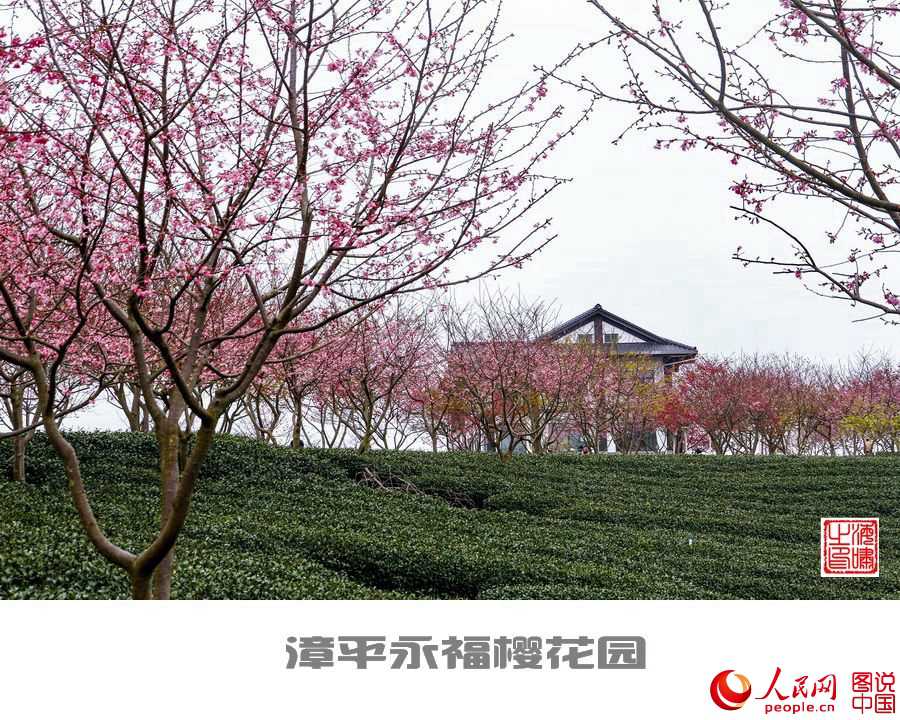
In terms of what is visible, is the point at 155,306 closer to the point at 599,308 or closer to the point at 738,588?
the point at 738,588

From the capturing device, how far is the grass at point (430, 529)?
695 centimetres

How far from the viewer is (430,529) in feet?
30.8

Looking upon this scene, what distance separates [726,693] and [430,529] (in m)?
5.62

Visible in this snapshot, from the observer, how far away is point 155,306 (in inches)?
382

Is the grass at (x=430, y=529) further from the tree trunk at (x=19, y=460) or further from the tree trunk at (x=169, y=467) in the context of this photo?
the tree trunk at (x=169, y=467)

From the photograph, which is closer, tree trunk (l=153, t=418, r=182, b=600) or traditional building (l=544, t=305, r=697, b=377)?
tree trunk (l=153, t=418, r=182, b=600)

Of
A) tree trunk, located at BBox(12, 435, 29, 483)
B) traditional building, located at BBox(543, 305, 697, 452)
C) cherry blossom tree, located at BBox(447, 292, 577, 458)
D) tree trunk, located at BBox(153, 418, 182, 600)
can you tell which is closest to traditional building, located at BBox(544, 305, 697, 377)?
traditional building, located at BBox(543, 305, 697, 452)

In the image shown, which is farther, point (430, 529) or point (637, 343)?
point (637, 343)

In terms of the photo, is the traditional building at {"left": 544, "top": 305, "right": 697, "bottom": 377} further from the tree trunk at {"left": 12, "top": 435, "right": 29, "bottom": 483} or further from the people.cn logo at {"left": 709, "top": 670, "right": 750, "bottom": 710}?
the people.cn logo at {"left": 709, "top": 670, "right": 750, "bottom": 710}

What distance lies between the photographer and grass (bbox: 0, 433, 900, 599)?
6.95m

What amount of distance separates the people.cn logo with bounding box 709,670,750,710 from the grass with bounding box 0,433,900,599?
304cm

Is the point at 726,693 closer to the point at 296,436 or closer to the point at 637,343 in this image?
the point at 296,436

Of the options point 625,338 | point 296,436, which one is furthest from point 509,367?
point 625,338

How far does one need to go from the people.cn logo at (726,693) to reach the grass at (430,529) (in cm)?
304
